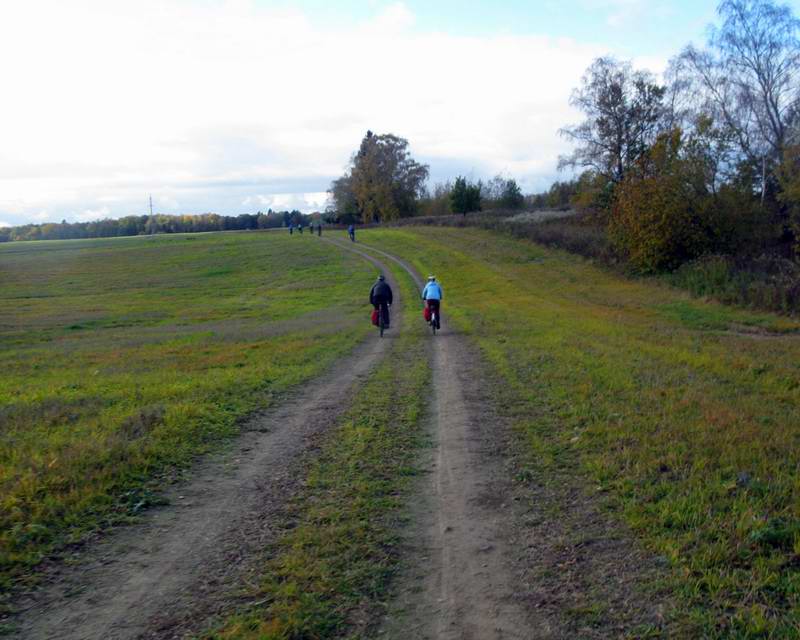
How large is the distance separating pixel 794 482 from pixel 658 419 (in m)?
2.43

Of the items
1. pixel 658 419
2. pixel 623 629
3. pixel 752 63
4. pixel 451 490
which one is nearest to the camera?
pixel 623 629

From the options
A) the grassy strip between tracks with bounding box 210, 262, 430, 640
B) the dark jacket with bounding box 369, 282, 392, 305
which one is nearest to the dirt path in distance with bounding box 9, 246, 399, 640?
the grassy strip between tracks with bounding box 210, 262, 430, 640

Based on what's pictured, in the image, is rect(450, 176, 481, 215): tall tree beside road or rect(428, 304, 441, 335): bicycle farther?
rect(450, 176, 481, 215): tall tree beside road

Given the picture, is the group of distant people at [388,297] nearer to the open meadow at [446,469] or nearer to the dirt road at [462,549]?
the open meadow at [446,469]

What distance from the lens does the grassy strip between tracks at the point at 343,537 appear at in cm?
430

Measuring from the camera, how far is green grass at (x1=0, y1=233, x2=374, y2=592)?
6379 mm

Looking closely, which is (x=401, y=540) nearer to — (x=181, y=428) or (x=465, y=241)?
(x=181, y=428)

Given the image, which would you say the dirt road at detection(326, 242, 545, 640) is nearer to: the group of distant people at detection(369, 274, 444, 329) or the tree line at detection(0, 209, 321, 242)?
the group of distant people at detection(369, 274, 444, 329)

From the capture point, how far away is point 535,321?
21.2m

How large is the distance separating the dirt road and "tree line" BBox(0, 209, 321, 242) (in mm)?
104571

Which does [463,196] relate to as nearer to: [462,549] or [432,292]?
[432,292]

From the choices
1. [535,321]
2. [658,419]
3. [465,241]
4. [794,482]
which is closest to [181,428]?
[658,419]

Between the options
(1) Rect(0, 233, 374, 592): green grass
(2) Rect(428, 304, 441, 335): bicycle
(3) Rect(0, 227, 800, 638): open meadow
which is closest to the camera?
(3) Rect(0, 227, 800, 638): open meadow

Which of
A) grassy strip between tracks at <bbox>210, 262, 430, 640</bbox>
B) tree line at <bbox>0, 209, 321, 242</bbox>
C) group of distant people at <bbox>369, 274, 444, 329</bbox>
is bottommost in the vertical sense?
grassy strip between tracks at <bbox>210, 262, 430, 640</bbox>
